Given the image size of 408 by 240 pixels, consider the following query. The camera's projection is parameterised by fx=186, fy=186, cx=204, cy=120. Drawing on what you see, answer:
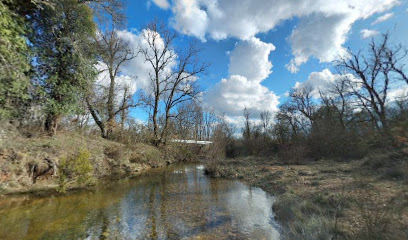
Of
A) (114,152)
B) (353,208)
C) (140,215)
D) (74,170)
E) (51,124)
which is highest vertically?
(51,124)

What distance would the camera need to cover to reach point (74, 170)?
7695 mm

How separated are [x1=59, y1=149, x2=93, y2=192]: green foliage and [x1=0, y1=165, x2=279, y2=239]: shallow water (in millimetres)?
559

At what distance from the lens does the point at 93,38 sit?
39.3 feet

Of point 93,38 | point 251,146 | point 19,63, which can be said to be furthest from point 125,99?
point 251,146

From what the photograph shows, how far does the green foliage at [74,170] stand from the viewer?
24.3 ft

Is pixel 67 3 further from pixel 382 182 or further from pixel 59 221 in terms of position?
pixel 382 182

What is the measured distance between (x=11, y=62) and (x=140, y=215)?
7.07 metres

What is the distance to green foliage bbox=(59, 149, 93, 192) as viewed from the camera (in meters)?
7.40

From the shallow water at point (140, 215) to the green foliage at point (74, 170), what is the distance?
1.83ft

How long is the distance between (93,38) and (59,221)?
434 inches

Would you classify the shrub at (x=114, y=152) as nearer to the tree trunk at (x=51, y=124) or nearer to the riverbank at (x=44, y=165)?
the riverbank at (x=44, y=165)

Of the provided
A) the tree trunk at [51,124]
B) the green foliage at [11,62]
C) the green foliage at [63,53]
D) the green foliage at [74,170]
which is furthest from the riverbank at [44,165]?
the green foliage at [63,53]

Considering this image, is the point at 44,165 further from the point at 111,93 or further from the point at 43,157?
the point at 111,93

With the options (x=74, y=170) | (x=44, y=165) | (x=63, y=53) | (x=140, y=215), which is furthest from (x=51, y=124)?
(x=140, y=215)
